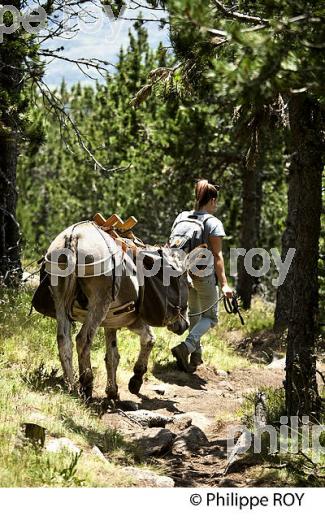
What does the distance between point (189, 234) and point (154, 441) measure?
10.3 ft

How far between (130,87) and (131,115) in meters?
0.91

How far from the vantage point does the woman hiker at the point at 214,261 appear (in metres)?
9.69

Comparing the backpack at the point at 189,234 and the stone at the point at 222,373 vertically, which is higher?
the backpack at the point at 189,234

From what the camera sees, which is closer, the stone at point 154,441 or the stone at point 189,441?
the stone at point 154,441

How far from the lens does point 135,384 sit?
30.2 ft

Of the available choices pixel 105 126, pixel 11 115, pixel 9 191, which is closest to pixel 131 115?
pixel 105 126

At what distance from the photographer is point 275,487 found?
5.91m

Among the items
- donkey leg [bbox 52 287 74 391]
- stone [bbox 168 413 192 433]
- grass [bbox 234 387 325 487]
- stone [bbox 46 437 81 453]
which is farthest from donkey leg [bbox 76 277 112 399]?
grass [bbox 234 387 325 487]

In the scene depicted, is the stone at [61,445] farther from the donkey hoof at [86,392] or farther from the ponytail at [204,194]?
the ponytail at [204,194]

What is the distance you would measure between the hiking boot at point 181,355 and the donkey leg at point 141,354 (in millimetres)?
1196

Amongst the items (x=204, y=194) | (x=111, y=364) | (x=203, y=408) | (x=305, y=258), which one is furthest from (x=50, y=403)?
(x=204, y=194)

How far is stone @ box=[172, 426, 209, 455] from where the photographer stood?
7.38m

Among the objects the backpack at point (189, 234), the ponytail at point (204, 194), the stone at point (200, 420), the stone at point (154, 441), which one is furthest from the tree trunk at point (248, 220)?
the stone at point (154, 441)

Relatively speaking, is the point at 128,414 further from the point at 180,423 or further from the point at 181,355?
the point at 181,355
